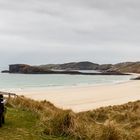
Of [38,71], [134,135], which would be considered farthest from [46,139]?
[38,71]

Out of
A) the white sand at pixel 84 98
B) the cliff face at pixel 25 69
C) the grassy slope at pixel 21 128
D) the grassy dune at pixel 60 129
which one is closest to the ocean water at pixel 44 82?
the white sand at pixel 84 98

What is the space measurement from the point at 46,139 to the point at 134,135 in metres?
2.64

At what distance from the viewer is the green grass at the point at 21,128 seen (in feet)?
33.4

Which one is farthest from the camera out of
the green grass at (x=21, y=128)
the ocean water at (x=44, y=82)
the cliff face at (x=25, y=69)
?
the cliff face at (x=25, y=69)

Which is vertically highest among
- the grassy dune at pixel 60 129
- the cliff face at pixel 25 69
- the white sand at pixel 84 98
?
the cliff face at pixel 25 69

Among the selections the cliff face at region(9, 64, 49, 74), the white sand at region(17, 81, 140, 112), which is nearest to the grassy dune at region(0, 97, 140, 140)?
the white sand at region(17, 81, 140, 112)

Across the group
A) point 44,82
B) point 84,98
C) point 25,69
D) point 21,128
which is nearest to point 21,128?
point 21,128

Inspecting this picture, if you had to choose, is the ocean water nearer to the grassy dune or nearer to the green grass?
the green grass

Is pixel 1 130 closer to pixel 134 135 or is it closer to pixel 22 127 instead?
pixel 22 127

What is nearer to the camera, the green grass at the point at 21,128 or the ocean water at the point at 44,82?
the green grass at the point at 21,128

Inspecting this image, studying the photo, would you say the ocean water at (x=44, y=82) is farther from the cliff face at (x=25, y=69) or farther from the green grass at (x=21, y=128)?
the cliff face at (x=25, y=69)

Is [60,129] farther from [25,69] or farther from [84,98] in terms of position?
[25,69]

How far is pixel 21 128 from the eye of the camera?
1120cm

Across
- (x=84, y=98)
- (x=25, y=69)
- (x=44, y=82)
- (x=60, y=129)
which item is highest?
(x=25, y=69)
